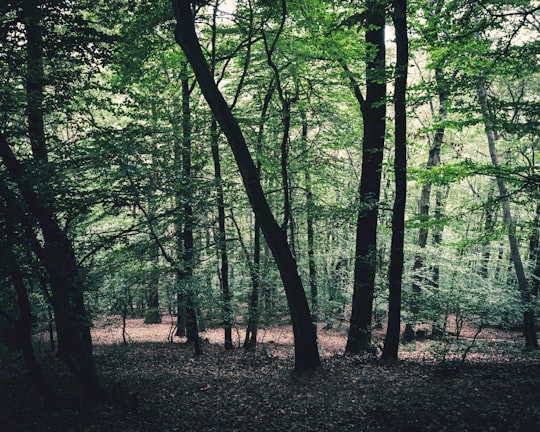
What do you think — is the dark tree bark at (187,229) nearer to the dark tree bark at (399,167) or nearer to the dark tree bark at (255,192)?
the dark tree bark at (255,192)

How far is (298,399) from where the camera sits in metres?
6.27

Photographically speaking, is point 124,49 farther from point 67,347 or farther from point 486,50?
point 486,50

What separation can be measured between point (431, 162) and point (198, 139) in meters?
10.0

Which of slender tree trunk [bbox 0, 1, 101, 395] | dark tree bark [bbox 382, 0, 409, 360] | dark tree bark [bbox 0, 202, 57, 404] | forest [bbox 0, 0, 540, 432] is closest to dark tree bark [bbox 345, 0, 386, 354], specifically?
forest [bbox 0, 0, 540, 432]

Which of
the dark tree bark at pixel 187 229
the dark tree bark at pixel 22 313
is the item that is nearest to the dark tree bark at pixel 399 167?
→ the dark tree bark at pixel 187 229

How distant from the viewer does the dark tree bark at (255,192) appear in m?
6.62

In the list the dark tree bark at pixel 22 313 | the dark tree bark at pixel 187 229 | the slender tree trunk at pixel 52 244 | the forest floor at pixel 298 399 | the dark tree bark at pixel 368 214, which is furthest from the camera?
the dark tree bark at pixel 187 229

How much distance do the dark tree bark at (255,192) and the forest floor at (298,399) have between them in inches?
27.9

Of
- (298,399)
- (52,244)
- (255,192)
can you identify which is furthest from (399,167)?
(52,244)

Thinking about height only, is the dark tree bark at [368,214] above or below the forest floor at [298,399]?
above

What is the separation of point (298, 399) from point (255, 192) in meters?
4.04

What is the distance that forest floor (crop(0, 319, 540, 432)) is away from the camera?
16.7 ft

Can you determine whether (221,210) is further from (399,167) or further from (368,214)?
(399,167)

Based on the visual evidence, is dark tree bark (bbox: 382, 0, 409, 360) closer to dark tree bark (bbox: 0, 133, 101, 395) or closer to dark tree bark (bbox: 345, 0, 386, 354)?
dark tree bark (bbox: 345, 0, 386, 354)
